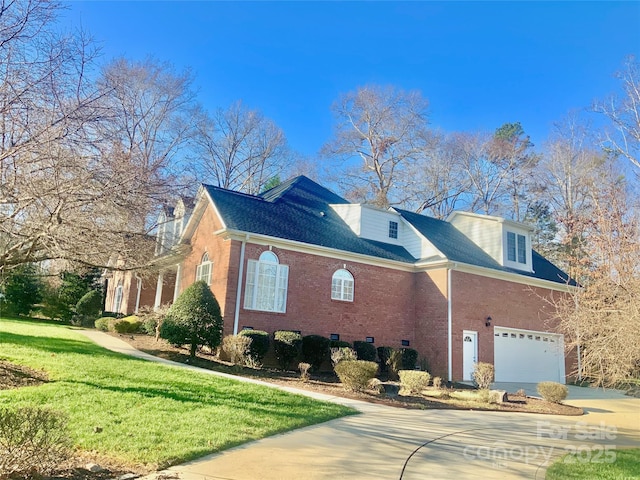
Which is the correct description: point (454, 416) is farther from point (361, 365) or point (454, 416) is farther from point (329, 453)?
point (329, 453)

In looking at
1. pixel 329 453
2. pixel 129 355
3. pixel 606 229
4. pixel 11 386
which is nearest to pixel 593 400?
pixel 606 229

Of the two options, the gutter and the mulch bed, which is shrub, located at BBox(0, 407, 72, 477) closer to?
the mulch bed

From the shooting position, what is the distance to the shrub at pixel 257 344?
14.8m

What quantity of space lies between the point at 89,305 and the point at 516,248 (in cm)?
2335

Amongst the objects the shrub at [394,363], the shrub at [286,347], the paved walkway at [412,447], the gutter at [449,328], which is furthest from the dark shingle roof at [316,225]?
the paved walkway at [412,447]

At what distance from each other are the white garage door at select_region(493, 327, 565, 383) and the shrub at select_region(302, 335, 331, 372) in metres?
8.19

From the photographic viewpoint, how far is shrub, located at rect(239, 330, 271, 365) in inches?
584

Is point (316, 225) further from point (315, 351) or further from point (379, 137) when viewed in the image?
point (379, 137)

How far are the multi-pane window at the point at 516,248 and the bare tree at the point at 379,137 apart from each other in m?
14.2

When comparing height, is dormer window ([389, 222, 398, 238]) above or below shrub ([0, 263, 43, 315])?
above

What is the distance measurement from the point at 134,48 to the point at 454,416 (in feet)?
36.9

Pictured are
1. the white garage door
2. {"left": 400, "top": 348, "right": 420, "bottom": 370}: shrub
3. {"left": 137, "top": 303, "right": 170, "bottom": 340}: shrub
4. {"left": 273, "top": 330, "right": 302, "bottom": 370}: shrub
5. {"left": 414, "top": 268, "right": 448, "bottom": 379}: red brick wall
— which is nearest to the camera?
{"left": 273, "top": 330, "right": 302, "bottom": 370}: shrub

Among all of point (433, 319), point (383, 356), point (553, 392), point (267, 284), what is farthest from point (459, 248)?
point (267, 284)

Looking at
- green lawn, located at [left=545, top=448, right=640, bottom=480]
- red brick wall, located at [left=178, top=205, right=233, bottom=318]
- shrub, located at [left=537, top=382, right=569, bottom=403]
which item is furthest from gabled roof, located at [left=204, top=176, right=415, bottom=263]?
green lawn, located at [left=545, top=448, right=640, bottom=480]
